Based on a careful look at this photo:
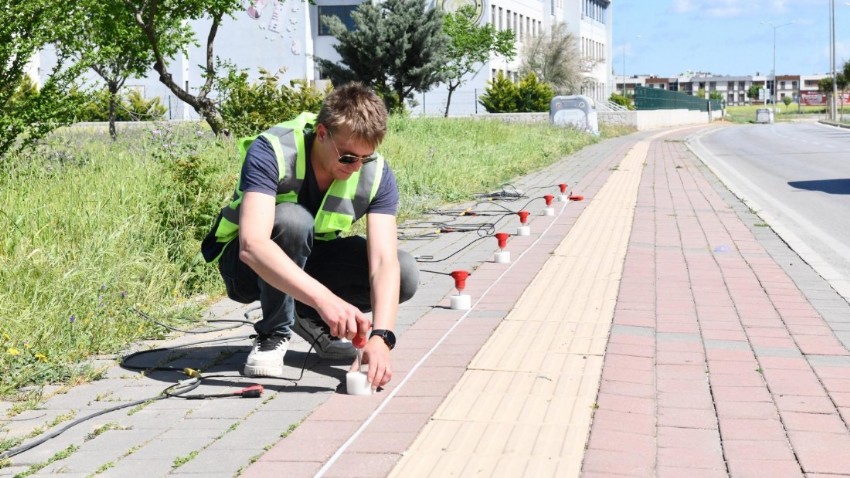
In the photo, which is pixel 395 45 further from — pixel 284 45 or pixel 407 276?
pixel 407 276

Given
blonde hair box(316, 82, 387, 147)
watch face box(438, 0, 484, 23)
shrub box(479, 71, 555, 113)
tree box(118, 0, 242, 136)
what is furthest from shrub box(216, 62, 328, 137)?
watch face box(438, 0, 484, 23)

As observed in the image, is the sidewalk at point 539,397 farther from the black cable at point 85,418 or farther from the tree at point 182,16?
the tree at point 182,16

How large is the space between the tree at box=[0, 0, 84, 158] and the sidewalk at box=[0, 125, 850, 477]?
14.0 feet

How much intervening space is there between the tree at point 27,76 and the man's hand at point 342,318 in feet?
23.0

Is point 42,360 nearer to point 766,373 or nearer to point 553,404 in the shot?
point 553,404

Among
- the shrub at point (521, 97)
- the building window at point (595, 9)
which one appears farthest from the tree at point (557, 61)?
the building window at point (595, 9)

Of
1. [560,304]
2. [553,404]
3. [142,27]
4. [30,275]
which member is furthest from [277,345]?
[142,27]

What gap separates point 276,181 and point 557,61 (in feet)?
213

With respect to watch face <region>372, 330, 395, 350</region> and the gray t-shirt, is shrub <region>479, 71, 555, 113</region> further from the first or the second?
watch face <region>372, 330, 395, 350</region>

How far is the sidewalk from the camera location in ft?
12.9

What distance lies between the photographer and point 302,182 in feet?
16.1

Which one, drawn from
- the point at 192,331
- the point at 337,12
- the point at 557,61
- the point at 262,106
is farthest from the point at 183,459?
the point at 557,61

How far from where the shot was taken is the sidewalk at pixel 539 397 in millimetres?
3939

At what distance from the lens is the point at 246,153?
4805 mm
